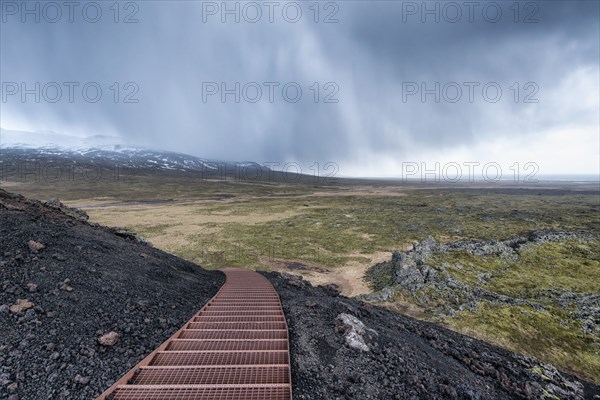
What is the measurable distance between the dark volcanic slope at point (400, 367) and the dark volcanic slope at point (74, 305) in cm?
467

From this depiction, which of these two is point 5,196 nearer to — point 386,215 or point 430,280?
point 430,280

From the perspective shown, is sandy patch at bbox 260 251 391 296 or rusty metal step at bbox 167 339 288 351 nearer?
rusty metal step at bbox 167 339 288 351

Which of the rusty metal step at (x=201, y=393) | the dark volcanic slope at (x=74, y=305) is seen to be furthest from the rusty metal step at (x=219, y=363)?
the dark volcanic slope at (x=74, y=305)

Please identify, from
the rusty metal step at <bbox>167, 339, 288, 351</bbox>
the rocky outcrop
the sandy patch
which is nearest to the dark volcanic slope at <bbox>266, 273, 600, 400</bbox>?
the rusty metal step at <bbox>167, 339, 288, 351</bbox>

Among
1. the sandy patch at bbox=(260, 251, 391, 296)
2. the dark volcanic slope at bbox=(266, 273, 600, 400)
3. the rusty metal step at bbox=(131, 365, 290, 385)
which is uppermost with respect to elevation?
the rusty metal step at bbox=(131, 365, 290, 385)

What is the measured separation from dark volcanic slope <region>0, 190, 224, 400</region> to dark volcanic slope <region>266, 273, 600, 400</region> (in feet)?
15.3

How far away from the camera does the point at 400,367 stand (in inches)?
340

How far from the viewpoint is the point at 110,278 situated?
12688 millimetres

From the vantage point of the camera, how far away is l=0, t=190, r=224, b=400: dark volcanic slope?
270 inches

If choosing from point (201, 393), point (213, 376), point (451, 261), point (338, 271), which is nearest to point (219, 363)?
point (213, 376)

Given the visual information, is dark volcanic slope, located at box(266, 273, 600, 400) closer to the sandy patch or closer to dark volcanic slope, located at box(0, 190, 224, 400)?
dark volcanic slope, located at box(0, 190, 224, 400)

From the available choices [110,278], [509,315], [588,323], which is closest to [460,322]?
[509,315]

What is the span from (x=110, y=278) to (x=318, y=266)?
24043 mm

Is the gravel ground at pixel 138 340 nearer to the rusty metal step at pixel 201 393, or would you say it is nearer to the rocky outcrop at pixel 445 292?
the rusty metal step at pixel 201 393
